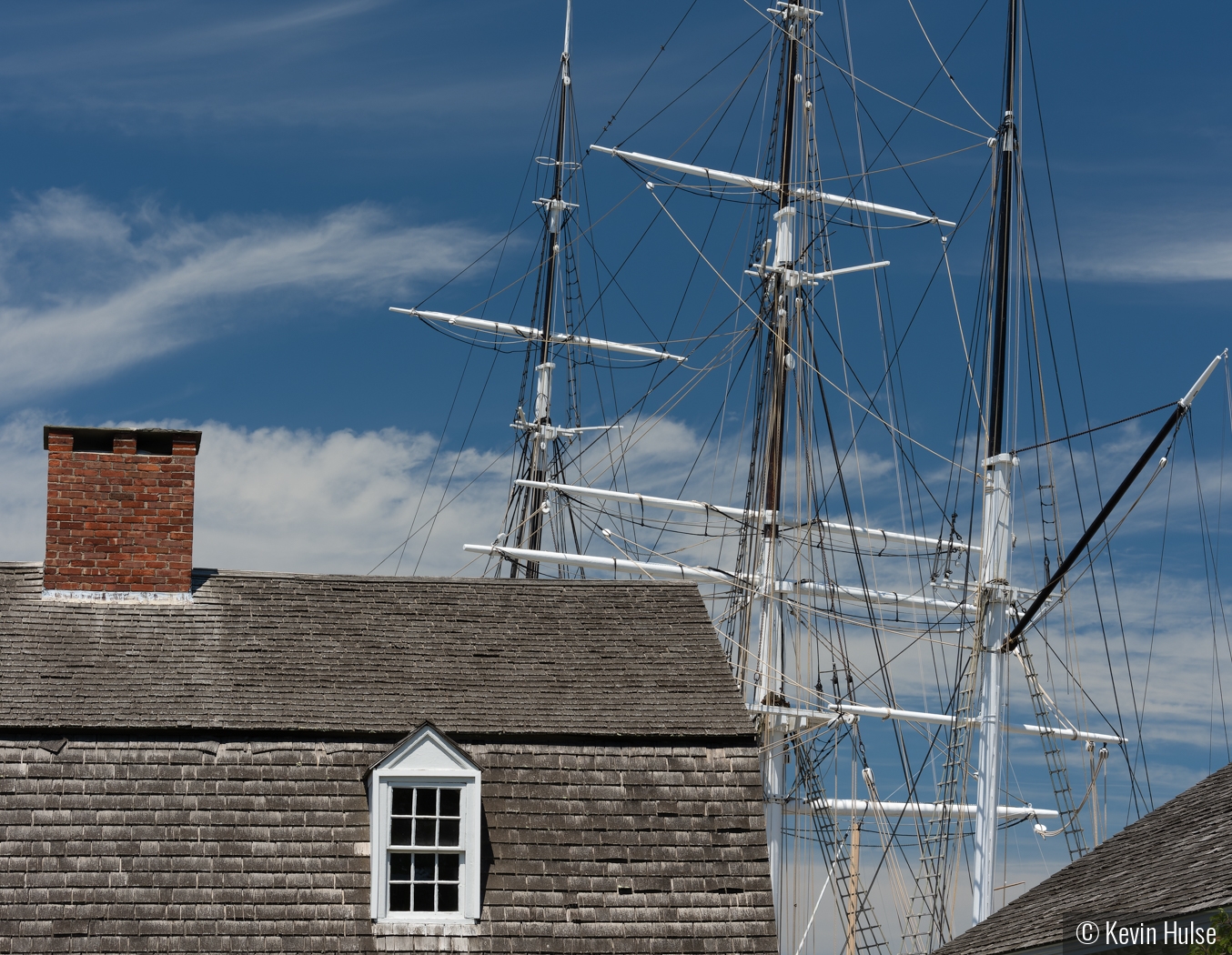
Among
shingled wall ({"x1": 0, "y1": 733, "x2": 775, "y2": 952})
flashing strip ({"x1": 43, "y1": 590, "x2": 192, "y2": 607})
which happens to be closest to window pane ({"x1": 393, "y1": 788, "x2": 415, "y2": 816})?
shingled wall ({"x1": 0, "y1": 733, "x2": 775, "y2": 952})

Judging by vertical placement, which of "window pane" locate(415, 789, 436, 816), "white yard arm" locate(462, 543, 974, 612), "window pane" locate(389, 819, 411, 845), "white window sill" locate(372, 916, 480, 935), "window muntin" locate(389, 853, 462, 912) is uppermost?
"white yard arm" locate(462, 543, 974, 612)

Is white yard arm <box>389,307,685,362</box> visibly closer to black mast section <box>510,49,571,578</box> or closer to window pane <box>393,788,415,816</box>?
black mast section <box>510,49,571,578</box>

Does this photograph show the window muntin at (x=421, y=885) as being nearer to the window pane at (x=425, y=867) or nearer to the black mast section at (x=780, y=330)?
the window pane at (x=425, y=867)

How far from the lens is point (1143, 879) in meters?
14.4

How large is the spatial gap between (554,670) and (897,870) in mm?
15466

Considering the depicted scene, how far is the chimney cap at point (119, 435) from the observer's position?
1925 centimetres

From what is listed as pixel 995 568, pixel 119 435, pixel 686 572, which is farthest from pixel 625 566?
pixel 119 435

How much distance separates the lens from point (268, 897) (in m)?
15.8

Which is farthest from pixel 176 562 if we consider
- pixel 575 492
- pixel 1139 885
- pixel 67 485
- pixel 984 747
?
pixel 575 492

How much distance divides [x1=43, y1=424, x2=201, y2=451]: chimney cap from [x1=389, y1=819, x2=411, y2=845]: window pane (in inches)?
234

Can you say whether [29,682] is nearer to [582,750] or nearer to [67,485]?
[67,485]

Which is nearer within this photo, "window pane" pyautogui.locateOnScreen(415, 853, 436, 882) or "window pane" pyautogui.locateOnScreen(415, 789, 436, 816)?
"window pane" pyautogui.locateOnScreen(415, 853, 436, 882)

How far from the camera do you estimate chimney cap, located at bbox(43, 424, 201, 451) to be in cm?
1925

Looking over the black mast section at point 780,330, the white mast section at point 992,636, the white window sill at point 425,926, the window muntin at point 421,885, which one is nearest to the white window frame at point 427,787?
the white window sill at point 425,926
